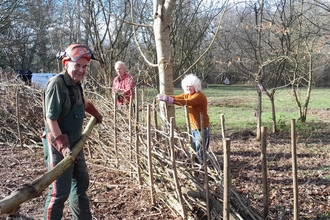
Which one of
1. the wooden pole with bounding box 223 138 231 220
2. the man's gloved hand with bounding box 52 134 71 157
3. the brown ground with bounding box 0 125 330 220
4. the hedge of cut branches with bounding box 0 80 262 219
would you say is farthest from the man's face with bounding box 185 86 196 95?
the man's gloved hand with bounding box 52 134 71 157

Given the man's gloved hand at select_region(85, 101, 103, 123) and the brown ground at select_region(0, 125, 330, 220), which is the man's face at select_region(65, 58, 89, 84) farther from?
the brown ground at select_region(0, 125, 330, 220)

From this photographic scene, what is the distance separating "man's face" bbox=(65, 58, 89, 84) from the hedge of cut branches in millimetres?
980

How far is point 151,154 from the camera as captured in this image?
365cm

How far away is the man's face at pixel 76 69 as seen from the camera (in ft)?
8.88

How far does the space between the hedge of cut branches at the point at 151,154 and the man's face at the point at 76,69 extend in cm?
98

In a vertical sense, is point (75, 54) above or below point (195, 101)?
above

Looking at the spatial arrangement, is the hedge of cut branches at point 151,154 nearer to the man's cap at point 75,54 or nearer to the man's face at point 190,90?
the man's face at point 190,90

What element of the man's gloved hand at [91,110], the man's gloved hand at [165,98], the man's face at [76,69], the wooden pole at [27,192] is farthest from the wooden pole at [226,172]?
the man's gloved hand at [165,98]

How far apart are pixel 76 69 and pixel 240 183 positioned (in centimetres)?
279

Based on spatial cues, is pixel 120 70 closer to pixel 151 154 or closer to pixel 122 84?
pixel 122 84

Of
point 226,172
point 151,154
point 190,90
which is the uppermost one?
point 190,90

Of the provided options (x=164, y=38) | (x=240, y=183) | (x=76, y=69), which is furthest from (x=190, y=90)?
(x=76, y=69)

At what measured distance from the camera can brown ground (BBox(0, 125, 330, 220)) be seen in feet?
11.8

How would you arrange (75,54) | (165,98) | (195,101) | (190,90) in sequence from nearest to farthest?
(75,54), (165,98), (195,101), (190,90)
